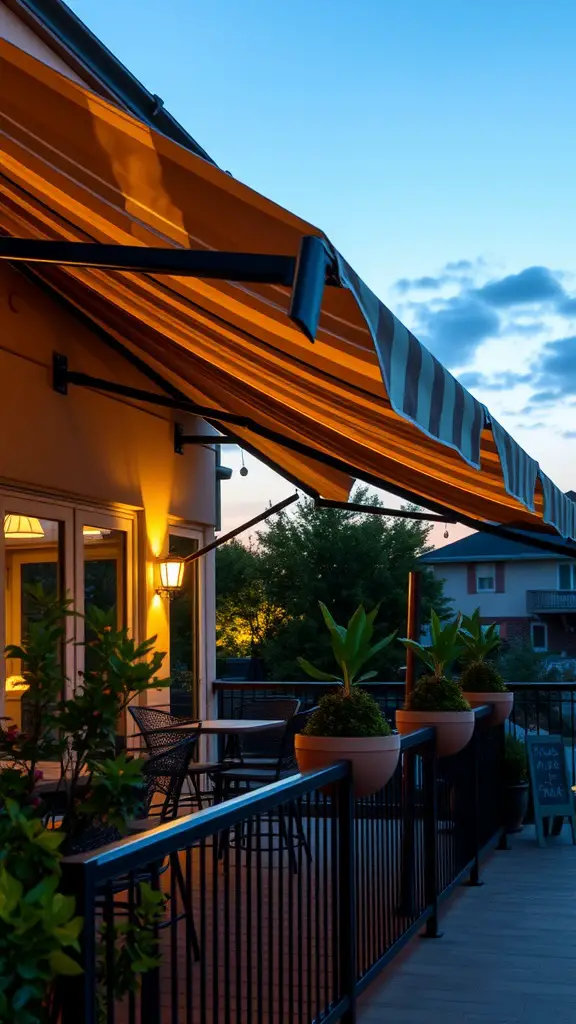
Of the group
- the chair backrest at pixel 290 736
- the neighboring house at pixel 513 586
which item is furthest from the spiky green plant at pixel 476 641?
the neighboring house at pixel 513 586

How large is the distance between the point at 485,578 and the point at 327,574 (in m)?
10.8

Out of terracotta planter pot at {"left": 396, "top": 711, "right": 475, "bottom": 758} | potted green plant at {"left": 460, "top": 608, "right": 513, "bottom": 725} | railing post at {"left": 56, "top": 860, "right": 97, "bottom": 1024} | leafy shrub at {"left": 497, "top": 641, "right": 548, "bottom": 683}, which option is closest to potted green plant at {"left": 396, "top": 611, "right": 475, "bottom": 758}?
terracotta planter pot at {"left": 396, "top": 711, "right": 475, "bottom": 758}

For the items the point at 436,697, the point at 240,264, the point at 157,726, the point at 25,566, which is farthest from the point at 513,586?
the point at 240,264

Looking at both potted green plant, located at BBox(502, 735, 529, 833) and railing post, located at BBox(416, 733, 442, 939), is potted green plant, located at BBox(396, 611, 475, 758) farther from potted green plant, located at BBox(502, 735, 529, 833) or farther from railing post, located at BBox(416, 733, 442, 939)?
potted green plant, located at BBox(502, 735, 529, 833)

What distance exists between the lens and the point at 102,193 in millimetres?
3832

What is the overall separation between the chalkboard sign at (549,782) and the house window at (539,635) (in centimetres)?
4123

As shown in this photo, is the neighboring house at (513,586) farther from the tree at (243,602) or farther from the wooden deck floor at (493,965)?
the wooden deck floor at (493,965)

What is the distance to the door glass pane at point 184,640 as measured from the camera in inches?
381

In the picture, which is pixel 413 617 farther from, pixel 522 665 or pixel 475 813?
pixel 522 665

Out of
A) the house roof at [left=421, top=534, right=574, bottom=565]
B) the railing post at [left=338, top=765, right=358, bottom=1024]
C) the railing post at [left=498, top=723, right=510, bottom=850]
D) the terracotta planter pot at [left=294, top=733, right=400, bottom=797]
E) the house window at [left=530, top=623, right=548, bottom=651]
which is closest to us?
the railing post at [left=338, top=765, right=358, bottom=1024]

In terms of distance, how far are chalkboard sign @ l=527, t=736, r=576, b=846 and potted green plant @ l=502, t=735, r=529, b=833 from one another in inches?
3.4

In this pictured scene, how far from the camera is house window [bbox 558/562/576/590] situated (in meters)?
47.9

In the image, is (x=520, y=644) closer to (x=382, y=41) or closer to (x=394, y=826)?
(x=382, y=41)

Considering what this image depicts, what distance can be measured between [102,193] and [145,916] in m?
2.50
